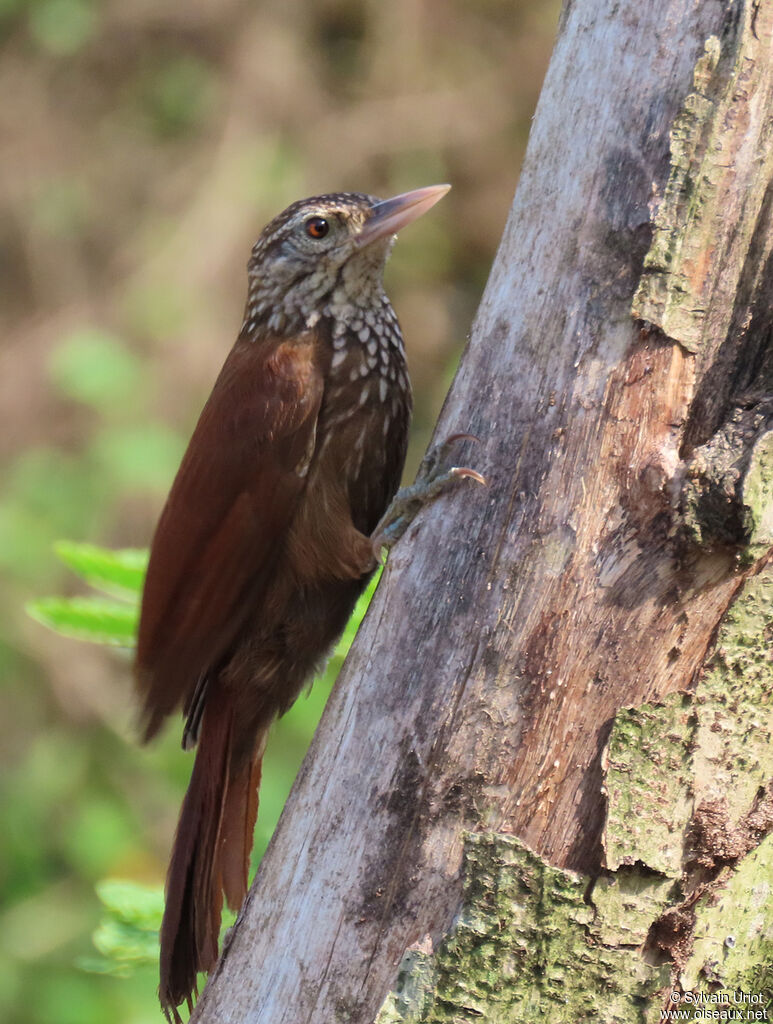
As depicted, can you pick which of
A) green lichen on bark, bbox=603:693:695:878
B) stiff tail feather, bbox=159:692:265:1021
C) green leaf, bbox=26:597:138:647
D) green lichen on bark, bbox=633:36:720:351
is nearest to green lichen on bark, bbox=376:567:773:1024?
green lichen on bark, bbox=603:693:695:878

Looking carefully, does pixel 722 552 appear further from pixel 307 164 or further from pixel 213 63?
pixel 213 63

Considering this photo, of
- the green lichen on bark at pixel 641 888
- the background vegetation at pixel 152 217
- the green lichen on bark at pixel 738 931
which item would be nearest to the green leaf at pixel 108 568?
the green lichen on bark at pixel 641 888

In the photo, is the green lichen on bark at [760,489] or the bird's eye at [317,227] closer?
the green lichen on bark at [760,489]

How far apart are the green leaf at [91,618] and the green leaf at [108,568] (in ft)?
0.14

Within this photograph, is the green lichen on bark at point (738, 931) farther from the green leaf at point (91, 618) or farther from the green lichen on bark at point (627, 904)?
the green leaf at point (91, 618)

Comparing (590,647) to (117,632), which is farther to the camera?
(117,632)

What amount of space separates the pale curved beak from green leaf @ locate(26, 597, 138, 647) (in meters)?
0.97

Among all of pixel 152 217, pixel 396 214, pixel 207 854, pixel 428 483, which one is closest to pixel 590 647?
pixel 428 483

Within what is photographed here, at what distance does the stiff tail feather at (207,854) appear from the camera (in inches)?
89.9

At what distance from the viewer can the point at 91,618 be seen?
2.51 metres

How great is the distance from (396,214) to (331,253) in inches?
6.7

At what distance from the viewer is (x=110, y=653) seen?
5.52 m

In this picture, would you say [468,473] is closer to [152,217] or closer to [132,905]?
[132,905]

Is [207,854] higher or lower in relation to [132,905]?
higher
